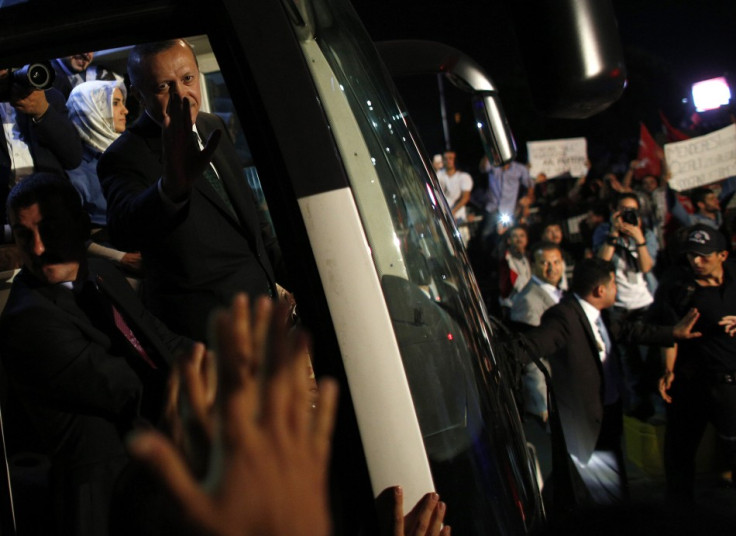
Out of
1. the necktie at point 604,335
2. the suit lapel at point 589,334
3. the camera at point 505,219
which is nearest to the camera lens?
the suit lapel at point 589,334

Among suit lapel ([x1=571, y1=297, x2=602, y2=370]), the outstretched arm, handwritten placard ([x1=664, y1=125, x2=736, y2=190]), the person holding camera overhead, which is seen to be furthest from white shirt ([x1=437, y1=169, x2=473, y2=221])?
the outstretched arm

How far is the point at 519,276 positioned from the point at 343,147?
706 cm

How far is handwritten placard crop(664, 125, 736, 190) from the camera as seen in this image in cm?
895

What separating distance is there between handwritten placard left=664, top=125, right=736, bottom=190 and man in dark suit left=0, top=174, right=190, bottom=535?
8491 millimetres

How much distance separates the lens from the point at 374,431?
1.41 m

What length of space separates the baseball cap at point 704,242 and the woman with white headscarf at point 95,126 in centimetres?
420

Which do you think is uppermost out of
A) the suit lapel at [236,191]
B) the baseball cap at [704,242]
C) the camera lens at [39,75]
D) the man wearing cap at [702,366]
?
the camera lens at [39,75]

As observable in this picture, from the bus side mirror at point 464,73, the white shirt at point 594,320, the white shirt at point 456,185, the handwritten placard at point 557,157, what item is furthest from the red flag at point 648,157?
the bus side mirror at point 464,73

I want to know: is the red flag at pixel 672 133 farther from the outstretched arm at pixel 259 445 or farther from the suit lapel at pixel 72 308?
the outstretched arm at pixel 259 445

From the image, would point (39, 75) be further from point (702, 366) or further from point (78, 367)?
point (702, 366)

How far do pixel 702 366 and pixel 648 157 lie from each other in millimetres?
6379

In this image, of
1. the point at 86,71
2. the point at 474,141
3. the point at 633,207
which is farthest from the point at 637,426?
the point at 474,141

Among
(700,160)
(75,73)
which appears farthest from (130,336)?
(700,160)

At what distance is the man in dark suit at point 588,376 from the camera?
16.0 ft
